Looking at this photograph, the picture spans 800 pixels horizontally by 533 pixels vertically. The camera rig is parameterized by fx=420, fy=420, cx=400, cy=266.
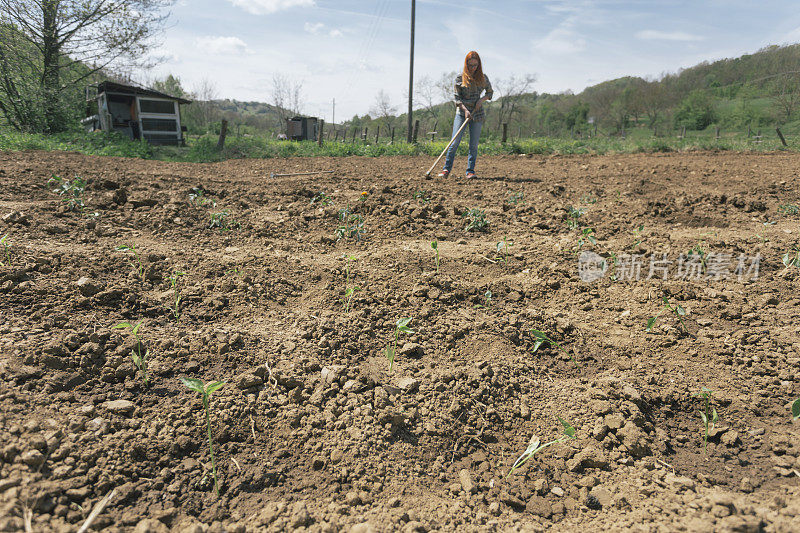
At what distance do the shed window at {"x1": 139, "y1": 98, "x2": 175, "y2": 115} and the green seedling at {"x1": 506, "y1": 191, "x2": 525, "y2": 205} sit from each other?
18999mm

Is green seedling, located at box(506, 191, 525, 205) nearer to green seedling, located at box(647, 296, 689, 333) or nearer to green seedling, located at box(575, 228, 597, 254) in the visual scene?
green seedling, located at box(575, 228, 597, 254)

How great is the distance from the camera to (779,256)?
3252 millimetres

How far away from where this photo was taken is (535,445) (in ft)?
5.22

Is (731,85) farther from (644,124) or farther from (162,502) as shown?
(162,502)

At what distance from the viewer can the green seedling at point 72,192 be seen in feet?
12.2

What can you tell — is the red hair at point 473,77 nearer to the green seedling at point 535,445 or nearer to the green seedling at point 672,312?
the green seedling at point 672,312

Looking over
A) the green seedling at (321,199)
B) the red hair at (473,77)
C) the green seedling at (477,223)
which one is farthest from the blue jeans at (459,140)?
the green seedling at (477,223)

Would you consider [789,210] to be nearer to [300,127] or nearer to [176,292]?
[176,292]

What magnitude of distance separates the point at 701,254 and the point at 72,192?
5.78 metres

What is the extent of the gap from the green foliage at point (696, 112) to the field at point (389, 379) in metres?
43.6

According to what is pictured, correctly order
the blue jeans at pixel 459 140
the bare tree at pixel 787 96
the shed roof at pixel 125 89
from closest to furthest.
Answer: the blue jeans at pixel 459 140 < the shed roof at pixel 125 89 < the bare tree at pixel 787 96

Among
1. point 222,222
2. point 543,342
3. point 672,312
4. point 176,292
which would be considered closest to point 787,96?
point 672,312

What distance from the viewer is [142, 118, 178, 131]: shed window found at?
60.8 ft

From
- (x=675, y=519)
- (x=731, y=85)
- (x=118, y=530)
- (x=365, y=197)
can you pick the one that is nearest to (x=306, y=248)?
(x=365, y=197)
